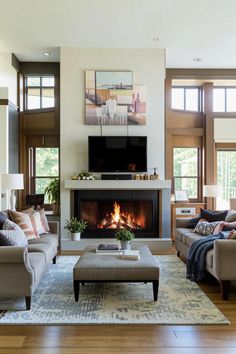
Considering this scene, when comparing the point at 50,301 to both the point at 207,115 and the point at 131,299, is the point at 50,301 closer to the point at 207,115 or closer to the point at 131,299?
the point at 131,299

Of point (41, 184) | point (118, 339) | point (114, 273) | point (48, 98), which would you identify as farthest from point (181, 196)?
point (118, 339)

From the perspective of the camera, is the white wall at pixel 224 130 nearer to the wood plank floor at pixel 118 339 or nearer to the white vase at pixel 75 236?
the white vase at pixel 75 236

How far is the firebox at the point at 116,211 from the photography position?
6688mm

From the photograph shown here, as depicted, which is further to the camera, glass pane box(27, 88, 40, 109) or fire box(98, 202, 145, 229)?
glass pane box(27, 88, 40, 109)

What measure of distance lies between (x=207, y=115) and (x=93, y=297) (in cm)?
Answer: 562

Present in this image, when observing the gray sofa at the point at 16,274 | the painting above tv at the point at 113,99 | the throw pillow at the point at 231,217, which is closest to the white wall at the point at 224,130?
the painting above tv at the point at 113,99

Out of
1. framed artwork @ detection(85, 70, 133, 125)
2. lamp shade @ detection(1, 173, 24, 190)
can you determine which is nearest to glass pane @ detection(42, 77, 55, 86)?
framed artwork @ detection(85, 70, 133, 125)

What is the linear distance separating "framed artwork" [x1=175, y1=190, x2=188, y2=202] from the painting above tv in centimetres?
210

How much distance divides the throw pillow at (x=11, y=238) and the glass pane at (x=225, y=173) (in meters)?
5.57

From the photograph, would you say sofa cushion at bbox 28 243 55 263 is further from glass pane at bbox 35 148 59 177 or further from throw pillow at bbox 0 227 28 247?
glass pane at bbox 35 148 59 177

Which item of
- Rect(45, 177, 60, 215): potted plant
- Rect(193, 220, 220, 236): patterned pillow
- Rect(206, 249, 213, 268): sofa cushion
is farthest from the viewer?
Rect(45, 177, 60, 215): potted plant

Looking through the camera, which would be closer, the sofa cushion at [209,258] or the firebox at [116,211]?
the sofa cushion at [209,258]

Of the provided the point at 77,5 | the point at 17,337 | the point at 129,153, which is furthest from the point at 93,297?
the point at 77,5

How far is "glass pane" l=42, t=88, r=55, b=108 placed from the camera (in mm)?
7777
